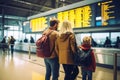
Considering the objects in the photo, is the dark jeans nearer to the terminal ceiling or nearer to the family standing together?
the family standing together

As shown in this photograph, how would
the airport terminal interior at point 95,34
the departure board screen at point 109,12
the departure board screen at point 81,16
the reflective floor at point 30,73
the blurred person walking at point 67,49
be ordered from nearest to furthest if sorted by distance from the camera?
the blurred person walking at point 67,49
the reflective floor at point 30,73
the airport terminal interior at point 95,34
the departure board screen at point 109,12
the departure board screen at point 81,16

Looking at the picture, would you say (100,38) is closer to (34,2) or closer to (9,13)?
(34,2)

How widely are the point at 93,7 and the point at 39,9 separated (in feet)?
39.0

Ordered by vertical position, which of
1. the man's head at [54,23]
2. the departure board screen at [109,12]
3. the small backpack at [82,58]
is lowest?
the small backpack at [82,58]

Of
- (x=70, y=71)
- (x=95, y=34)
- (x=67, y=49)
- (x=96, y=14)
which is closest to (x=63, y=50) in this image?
(x=67, y=49)

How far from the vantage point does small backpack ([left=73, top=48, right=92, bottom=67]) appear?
8.44 ft

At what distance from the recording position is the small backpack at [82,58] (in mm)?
2572

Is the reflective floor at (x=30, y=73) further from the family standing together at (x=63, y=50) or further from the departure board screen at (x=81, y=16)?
the departure board screen at (x=81, y=16)

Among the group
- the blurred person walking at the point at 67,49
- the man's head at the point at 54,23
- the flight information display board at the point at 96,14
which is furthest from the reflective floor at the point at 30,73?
the man's head at the point at 54,23

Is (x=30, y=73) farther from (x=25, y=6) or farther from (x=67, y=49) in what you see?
(x=25, y=6)

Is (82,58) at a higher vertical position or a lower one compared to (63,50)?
lower

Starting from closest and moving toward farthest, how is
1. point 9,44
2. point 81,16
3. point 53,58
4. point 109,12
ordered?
point 53,58, point 109,12, point 81,16, point 9,44

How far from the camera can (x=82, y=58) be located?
2758mm

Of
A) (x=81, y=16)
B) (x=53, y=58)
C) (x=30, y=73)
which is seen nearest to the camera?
(x=53, y=58)
